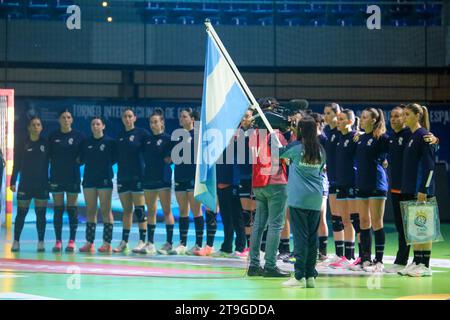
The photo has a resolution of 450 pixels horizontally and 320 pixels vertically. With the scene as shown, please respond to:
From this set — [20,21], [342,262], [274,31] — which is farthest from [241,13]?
[342,262]

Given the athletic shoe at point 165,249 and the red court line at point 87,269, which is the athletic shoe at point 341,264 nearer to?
the red court line at point 87,269

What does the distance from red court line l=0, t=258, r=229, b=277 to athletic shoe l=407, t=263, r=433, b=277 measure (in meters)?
2.16

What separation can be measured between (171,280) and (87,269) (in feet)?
4.69

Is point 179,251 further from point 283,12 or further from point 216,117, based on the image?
point 283,12

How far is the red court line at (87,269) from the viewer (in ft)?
35.0

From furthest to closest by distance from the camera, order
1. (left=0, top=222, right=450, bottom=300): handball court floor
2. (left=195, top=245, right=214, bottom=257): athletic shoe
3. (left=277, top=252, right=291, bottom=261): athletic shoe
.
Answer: (left=195, top=245, right=214, bottom=257): athletic shoe < (left=277, top=252, right=291, bottom=261): athletic shoe < (left=0, top=222, right=450, bottom=300): handball court floor

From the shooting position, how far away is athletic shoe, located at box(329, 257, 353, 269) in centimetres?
1123

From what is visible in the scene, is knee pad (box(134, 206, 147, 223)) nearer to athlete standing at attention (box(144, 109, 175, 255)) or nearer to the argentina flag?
athlete standing at attention (box(144, 109, 175, 255))

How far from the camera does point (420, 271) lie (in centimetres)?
1041

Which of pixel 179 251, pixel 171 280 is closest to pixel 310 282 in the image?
pixel 171 280

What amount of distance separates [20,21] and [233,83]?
1002 centimetres

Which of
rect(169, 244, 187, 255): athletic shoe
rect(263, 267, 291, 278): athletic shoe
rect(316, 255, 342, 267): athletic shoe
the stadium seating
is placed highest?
the stadium seating

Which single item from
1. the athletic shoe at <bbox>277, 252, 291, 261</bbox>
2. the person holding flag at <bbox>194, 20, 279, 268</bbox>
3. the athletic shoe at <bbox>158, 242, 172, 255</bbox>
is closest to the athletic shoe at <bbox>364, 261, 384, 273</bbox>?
the athletic shoe at <bbox>277, 252, 291, 261</bbox>

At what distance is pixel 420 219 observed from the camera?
10.2 m
